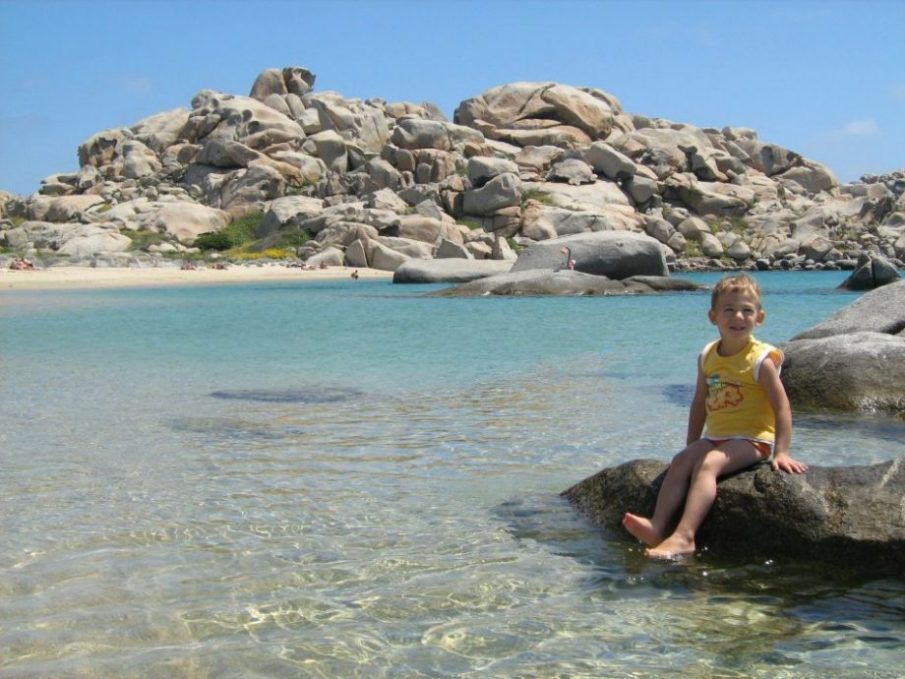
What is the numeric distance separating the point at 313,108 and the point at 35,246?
26.8 meters

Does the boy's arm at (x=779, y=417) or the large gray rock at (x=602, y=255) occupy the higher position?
the large gray rock at (x=602, y=255)

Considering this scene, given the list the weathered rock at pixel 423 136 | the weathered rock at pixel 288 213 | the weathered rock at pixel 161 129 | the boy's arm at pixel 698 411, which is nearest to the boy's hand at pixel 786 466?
the boy's arm at pixel 698 411

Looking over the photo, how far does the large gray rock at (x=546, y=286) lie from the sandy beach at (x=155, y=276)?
1647 centimetres

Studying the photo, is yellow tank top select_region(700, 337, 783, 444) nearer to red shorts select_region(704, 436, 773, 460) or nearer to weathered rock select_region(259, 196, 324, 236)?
red shorts select_region(704, 436, 773, 460)

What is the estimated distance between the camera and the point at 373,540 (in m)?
5.96

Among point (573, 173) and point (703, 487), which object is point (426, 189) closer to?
point (573, 173)

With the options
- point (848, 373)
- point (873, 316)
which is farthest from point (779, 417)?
point (873, 316)

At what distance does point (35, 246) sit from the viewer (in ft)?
202

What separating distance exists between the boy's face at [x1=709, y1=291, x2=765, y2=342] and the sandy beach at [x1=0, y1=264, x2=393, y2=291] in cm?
4225

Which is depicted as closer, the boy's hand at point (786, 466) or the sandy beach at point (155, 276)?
the boy's hand at point (786, 466)

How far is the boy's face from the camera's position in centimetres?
565

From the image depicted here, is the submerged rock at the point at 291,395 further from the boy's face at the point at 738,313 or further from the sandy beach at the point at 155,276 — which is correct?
the sandy beach at the point at 155,276

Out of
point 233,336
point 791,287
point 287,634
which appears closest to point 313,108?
point 791,287

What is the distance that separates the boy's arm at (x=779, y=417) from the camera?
5531mm
